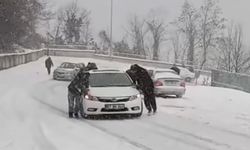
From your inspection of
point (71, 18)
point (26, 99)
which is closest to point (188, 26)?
point (71, 18)

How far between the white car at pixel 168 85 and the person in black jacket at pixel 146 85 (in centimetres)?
795

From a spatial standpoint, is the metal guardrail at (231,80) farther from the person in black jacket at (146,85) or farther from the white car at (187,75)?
the person in black jacket at (146,85)

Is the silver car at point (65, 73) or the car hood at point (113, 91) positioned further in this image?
the silver car at point (65, 73)

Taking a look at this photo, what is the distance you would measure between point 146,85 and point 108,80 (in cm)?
122

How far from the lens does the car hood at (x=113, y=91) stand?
1714 centimetres

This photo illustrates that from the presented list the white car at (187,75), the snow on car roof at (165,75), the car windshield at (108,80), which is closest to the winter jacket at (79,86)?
the car windshield at (108,80)

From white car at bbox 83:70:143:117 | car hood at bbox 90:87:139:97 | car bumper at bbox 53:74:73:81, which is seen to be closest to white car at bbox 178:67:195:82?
car bumper at bbox 53:74:73:81

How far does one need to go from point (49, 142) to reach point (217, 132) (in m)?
4.45

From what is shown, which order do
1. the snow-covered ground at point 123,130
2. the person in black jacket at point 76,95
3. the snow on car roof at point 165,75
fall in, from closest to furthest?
the snow-covered ground at point 123,130 < the person in black jacket at point 76,95 < the snow on car roof at point 165,75

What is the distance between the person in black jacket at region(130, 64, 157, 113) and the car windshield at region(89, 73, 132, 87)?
1.45ft

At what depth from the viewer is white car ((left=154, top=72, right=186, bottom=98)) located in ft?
89.1

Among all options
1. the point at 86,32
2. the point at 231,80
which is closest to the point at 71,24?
the point at 86,32

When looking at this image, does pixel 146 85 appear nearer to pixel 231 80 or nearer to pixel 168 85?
pixel 168 85

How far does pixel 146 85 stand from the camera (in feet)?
61.6
